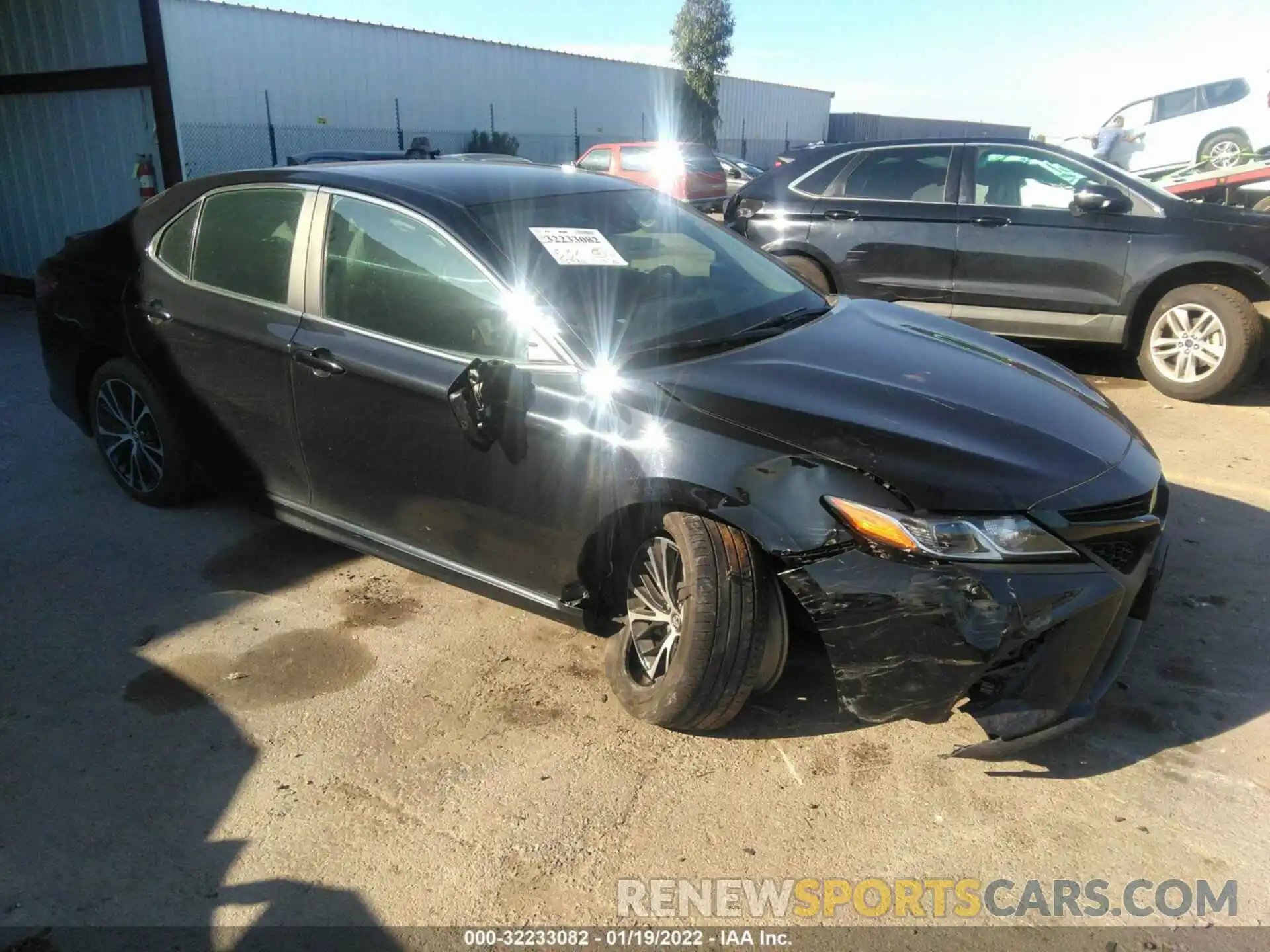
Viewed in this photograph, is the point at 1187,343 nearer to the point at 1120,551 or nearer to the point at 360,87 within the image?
the point at 1120,551

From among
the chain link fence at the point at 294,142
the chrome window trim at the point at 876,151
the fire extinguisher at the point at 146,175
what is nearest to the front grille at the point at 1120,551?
the chrome window trim at the point at 876,151

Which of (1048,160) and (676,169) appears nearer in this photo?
(1048,160)

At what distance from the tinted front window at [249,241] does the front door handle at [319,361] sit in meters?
0.27

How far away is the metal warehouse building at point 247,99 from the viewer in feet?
33.1

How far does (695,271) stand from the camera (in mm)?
3729

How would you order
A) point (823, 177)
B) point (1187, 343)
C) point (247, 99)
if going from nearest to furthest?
1. point (1187, 343)
2. point (823, 177)
3. point (247, 99)

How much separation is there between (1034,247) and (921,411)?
4.33m

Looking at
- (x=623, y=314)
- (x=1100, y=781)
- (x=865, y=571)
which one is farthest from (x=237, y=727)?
(x=1100, y=781)

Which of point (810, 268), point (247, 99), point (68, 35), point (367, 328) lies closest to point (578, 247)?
point (367, 328)

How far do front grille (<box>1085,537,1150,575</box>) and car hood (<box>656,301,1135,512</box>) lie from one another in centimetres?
18

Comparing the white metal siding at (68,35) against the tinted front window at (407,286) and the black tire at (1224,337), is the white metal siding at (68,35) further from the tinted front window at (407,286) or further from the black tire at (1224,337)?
the black tire at (1224,337)

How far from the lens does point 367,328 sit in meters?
3.42

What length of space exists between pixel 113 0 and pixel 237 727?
936 cm

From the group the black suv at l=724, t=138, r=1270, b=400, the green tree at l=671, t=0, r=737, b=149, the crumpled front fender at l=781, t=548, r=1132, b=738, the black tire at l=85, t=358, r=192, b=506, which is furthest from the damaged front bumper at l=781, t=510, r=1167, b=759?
the green tree at l=671, t=0, r=737, b=149
